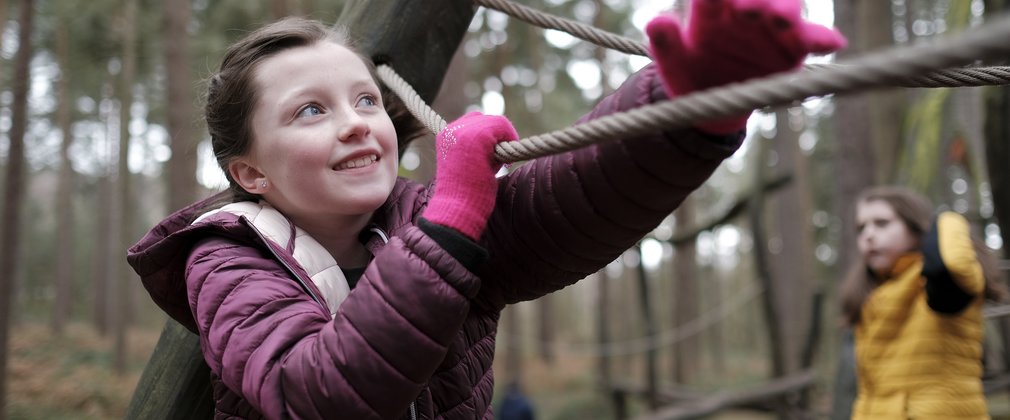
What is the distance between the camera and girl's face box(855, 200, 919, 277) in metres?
2.88

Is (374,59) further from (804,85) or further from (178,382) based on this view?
(804,85)

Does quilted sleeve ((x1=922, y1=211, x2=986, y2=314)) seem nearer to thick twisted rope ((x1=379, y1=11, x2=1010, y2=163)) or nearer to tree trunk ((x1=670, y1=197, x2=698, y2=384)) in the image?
thick twisted rope ((x1=379, y1=11, x2=1010, y2=163))

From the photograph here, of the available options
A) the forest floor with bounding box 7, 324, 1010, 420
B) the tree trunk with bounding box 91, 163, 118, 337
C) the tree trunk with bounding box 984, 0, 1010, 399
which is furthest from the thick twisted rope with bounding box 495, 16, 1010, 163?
the tree trunk with bounding box 91, 163, 118, 337

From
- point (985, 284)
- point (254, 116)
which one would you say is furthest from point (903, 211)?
point (254, 116)

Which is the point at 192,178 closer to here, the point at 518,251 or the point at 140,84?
the point at 518,251

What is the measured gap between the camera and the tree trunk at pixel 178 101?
20.5 ft

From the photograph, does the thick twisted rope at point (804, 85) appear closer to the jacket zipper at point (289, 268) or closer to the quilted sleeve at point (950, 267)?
the jacket zipper at point (289, 268)

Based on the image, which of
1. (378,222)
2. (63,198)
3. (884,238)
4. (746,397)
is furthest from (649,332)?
(63,198)

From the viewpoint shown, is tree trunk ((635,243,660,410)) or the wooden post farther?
tree trunk ((635,243,660,410))

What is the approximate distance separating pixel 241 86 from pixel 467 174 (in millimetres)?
441

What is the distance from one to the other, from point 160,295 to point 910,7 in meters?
11.9

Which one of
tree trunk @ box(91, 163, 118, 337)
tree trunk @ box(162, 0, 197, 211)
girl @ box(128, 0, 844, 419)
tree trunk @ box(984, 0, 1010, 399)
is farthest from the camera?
tree trunk @ box(91, 163, 118, 337)

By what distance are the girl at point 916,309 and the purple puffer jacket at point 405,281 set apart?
1.93 meters

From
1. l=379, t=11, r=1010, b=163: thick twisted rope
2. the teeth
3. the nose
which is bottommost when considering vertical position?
the teeth
